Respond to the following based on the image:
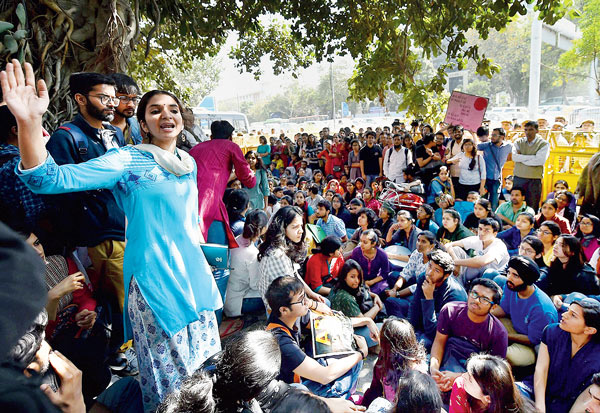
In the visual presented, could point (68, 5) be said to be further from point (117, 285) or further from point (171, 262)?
point (171, 262)

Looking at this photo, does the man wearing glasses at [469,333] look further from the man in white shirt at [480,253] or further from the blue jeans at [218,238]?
the blue jeans at [218,238]

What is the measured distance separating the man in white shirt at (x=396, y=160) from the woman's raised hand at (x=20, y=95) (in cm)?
614

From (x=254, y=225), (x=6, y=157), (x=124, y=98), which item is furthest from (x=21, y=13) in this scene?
(x=254, y=225)

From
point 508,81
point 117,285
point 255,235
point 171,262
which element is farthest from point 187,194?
point 508,81

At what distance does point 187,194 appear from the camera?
183 cm

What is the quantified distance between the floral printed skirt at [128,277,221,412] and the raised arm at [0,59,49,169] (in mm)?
682

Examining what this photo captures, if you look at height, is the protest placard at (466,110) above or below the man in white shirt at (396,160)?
above

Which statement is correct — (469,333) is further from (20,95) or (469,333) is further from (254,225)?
(20,95)

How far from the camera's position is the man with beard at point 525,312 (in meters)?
2.77

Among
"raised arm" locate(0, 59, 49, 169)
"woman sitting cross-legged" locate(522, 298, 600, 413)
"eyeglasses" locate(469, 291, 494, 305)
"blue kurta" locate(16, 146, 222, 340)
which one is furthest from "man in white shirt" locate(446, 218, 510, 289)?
"raised arm" locate(0, 59, 49, 169)

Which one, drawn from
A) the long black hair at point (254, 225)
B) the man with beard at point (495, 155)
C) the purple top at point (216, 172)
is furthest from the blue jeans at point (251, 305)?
the man with beard at point (495, 155)

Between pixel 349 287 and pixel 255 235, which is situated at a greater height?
pixel 255 235

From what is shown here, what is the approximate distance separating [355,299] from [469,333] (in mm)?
1050

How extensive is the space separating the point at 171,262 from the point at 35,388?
1118 millimetres
